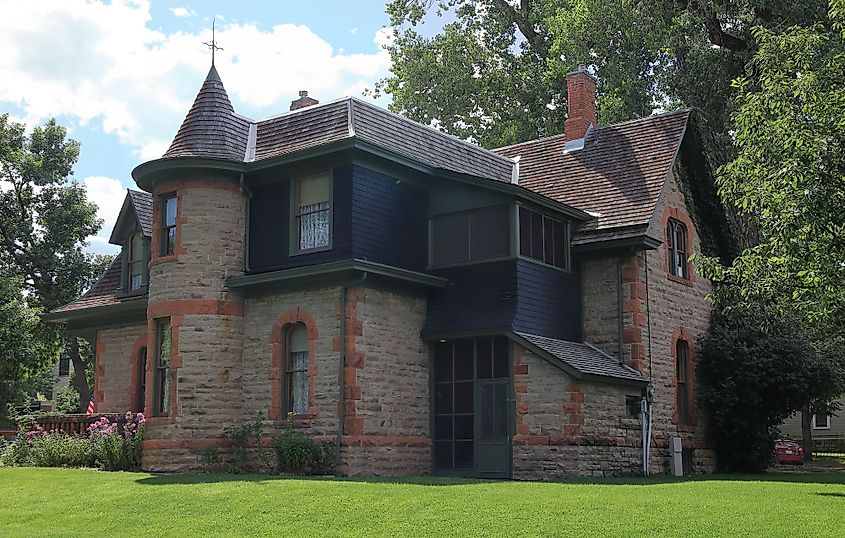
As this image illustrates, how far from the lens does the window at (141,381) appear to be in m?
26.2

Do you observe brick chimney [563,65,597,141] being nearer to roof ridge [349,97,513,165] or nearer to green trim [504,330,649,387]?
roof ridge [349,97,513,165]

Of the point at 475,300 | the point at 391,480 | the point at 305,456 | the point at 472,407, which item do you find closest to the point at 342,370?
the point at 305,456

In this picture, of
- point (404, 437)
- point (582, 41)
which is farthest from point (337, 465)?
point (582, 41)

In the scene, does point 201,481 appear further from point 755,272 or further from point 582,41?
point 582,41

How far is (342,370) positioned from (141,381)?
8.42 meters

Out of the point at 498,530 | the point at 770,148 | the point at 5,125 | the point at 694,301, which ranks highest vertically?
the point at 5,125

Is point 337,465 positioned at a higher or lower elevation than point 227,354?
lower

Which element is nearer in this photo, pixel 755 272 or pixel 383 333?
pixel 755 272

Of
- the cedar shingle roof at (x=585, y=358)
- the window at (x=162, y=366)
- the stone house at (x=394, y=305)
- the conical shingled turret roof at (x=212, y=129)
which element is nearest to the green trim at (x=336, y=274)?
the stone house at (x=394, y=305)

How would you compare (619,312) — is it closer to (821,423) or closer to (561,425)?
(561,425)

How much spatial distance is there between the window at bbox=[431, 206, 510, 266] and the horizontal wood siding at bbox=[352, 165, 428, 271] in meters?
0.35

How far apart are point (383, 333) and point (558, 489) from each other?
6585 millimetres

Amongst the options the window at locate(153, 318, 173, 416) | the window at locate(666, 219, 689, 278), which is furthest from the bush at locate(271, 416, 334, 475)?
the window at locate(666, 219, 689, 278)

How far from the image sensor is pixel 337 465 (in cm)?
2033
